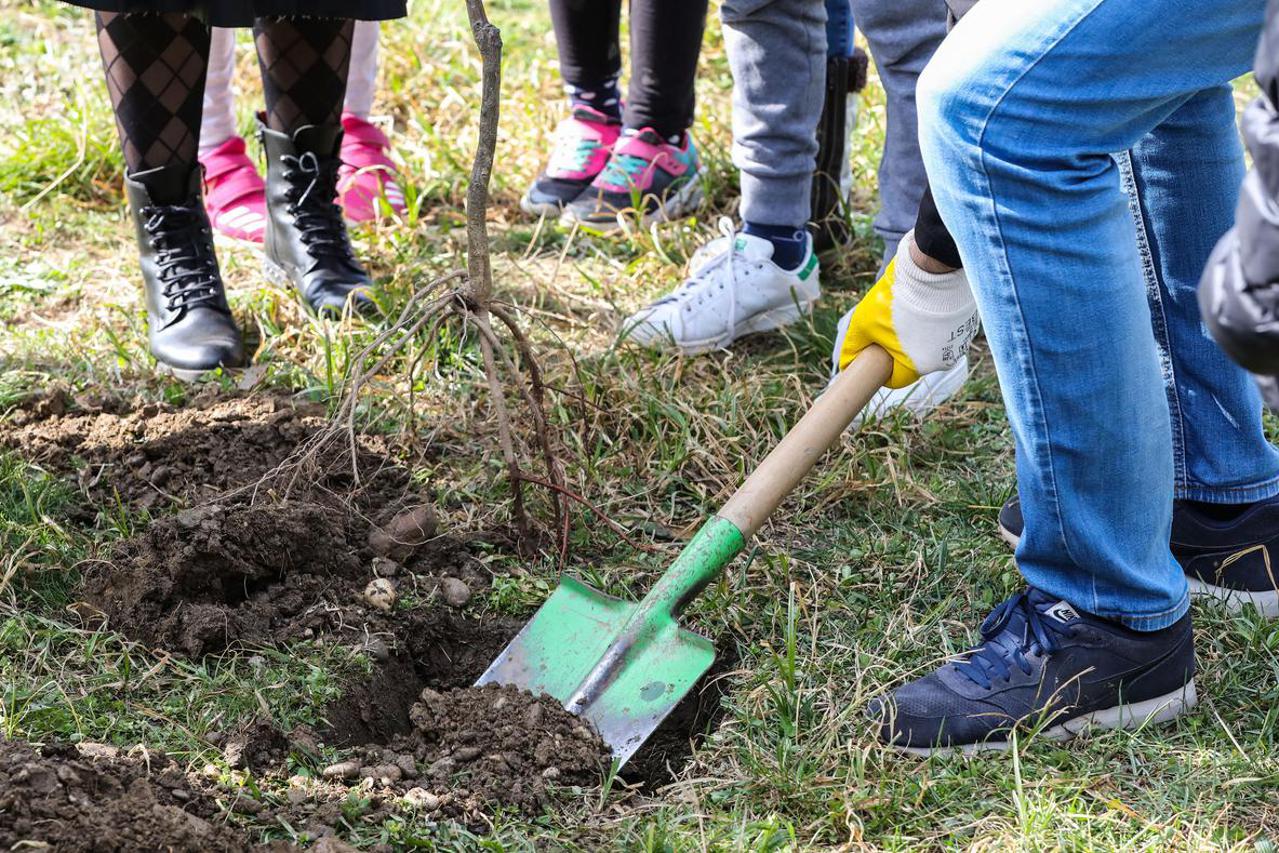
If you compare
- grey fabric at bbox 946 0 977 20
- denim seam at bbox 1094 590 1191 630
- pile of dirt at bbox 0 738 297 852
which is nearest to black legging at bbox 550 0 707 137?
grey fabric at bbox 946 0 977 20

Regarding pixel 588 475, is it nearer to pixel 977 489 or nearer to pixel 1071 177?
pixel 977 489

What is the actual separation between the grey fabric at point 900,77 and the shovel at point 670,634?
72 cm

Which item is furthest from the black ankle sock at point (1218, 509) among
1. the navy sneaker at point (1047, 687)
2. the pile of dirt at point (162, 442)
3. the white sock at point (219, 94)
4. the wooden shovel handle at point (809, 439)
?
the white sock at point (219, 94)

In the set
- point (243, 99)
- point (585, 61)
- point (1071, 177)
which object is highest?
point (1071, 177)

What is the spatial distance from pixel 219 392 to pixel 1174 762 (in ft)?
6.32

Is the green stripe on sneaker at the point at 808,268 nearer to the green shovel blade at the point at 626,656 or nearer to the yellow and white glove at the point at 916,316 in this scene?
the yellow and white glove at the point at 916,316

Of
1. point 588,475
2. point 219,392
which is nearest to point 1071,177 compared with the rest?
point 588,475

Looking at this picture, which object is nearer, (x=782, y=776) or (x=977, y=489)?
(x=782, y=776)

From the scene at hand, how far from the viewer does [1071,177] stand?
1.51m

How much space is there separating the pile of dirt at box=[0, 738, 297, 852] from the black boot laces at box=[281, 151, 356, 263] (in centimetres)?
159

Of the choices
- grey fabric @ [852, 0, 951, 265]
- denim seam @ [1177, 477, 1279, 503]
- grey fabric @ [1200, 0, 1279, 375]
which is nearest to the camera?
grey fabric @ [1200, 0, 1279, 375]

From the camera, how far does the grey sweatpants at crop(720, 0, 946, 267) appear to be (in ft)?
8.40

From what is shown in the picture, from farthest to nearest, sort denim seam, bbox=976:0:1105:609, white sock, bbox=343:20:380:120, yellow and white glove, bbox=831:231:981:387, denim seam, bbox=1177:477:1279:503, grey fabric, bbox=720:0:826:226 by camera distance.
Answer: white sock, bbox=343:20:380:120, grey fabric, bbox=720:0:826:226, denim seam, bbox=1177:477:1279:503, yellow and white glove, bbox=831:231:981:387, denim seam, bbox=976:0:1105:609

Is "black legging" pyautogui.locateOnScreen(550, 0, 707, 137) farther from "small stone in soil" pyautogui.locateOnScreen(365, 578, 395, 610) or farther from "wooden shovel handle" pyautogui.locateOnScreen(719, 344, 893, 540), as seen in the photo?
"small stone in soil" pyautogui.locateOnScreen(365, 578, 395, 610)
